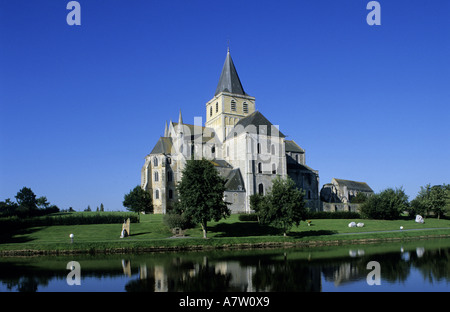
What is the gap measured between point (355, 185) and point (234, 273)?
71.6 meters

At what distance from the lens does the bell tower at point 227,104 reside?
210ft

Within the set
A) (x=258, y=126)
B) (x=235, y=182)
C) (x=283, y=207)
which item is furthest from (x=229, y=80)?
(x=283, y=207)

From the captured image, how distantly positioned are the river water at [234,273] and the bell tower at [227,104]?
40061 mm

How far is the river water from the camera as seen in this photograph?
15680mm

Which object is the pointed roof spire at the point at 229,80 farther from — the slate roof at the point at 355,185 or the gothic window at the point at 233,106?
the slate roof at the point at 355,185

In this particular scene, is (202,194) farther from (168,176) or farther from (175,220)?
(168,176)

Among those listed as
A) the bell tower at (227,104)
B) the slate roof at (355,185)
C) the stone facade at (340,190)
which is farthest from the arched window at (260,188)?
the slate roof at (355,185)

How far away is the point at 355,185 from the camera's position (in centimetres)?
8400

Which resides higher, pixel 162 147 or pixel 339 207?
pixel 162 147

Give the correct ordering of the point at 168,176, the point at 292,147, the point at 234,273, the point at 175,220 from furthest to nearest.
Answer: the point at 292,147 → the point at 168,176 → the point at 175,220 → the point at 234,273

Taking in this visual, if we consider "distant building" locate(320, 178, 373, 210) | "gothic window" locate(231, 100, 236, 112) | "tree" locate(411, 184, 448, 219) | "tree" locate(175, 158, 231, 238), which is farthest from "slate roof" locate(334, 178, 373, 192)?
"tree" locate(175, 158, 231, 238)

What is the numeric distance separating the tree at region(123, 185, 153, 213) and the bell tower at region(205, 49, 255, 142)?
16.1m

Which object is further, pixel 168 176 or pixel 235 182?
pixel 168 176
